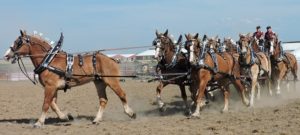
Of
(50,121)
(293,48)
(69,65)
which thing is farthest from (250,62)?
(293,48)

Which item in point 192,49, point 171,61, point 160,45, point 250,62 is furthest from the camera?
point 250,62

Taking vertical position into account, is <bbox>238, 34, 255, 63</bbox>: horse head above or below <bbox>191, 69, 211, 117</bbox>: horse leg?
above

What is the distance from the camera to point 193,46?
1218 centimetres

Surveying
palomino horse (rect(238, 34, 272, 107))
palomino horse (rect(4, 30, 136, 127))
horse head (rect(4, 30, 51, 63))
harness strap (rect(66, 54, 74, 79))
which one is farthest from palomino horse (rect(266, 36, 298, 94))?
horse head (rect(4, 30, 51, 63))

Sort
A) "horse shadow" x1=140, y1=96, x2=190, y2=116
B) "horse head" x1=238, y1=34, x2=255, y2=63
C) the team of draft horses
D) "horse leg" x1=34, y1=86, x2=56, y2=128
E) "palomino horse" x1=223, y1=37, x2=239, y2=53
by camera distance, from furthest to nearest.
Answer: "palomino horse" x1=223, y1=37, x2=239, y2=53, "horse head" x1=238, y1=34, x2=255, y2=63, "horse shadow" x1=140, y1=96, x2=190, y2=116, the team of draft horses, "horse leg" x1=34, y1=86, x2=56, y2=128

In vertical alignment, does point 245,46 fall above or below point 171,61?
above

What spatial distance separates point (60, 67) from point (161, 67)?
285cm

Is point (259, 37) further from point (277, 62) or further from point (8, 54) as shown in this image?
point (8, 54)

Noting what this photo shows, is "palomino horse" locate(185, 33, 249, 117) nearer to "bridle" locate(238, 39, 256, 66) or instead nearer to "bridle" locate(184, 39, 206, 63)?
"bridle" locate(184, 39, 206, 63)

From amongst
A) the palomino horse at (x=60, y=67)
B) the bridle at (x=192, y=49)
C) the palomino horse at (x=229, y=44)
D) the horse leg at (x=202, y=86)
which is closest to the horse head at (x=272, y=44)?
the palomino horse at (x=229, y=44)

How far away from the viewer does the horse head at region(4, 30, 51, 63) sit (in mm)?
11758

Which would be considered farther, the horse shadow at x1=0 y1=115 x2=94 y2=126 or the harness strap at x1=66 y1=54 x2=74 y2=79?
the horse shadow at x1=0 y1=115 x2=94 y2=126

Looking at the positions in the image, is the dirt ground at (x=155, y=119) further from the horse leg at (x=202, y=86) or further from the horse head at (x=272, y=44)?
the horse head at (x=272, y=44)

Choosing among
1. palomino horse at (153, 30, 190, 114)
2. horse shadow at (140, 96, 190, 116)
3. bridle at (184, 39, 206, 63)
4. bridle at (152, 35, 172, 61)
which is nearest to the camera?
bridle at (184, 39, 206, 63)
